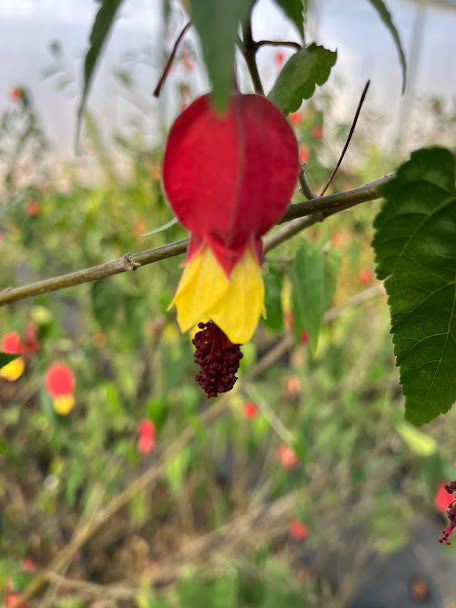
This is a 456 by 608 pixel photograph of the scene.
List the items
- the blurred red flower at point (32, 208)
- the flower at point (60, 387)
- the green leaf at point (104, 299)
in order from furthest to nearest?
the blurred red flower at point (32, 208) → the flower at point (60, 387) → the green leaf at point (104, 299)

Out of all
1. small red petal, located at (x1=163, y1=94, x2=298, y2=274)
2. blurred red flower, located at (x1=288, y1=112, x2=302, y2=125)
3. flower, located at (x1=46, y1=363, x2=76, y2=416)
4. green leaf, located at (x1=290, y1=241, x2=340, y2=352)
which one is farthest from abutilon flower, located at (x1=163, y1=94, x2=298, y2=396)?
blurred red flower, located at (x1=288, y1=112, x2=302, y2=125)

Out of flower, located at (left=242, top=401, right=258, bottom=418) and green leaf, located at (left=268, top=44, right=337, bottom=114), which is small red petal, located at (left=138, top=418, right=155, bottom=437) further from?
green leaf, located at (left=268, top=44, right=337, bottom=114)

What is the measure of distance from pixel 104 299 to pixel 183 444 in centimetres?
34

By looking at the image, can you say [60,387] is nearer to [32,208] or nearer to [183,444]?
[183,444]

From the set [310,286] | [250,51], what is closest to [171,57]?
[250,51]

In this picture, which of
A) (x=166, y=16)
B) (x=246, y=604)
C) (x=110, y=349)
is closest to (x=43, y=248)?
(x=110, y=349)

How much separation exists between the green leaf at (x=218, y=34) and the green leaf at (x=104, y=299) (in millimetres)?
468

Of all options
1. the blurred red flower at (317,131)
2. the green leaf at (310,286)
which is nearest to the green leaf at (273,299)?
the green leaf at (310,286)

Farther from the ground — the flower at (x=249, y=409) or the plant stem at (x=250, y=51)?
the plant stem at (x=250, y=51)

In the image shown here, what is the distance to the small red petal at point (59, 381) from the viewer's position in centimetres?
76

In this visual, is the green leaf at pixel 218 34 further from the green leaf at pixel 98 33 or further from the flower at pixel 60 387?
the flower at pixel 60 387

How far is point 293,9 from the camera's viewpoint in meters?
0.15

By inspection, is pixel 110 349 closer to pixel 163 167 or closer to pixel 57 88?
pixel 57 88

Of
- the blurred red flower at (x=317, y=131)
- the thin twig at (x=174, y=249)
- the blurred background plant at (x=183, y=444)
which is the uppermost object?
the thin twig at (x=174, y=249)
